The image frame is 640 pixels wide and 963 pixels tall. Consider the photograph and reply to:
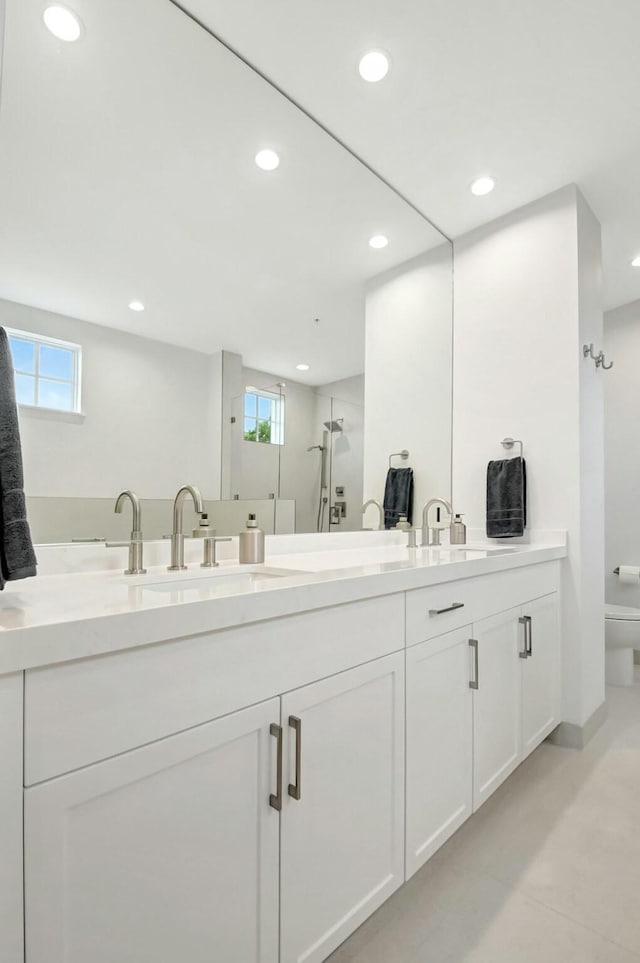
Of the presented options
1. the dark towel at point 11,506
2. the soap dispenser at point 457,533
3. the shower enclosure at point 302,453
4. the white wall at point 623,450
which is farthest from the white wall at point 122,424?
the white wall at point 623,450

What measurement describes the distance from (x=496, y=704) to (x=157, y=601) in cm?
129

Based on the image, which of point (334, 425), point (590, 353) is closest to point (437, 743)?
point (334, 425)

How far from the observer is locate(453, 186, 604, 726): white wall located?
2238mm

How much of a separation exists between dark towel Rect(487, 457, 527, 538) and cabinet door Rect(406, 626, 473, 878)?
992 mm

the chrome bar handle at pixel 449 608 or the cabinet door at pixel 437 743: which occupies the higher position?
the chrome bar handle at pixel 449 608

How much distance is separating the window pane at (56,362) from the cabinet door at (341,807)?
96 centimetres

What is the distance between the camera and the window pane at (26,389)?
120 cm

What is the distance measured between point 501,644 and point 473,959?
2.66ft

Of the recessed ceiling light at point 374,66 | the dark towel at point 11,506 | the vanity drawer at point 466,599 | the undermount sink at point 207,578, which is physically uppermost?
the recessed ceiling light at point 374,66

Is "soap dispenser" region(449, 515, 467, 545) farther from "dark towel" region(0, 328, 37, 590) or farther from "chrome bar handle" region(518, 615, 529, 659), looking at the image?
"dark towel" region(0, 328, 37, 590)

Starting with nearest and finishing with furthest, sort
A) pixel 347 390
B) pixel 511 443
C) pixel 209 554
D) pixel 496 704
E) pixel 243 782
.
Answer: pixel 243 782, pixel 209 554, pixel 496 704, pixel 347 390, pixel 511 443

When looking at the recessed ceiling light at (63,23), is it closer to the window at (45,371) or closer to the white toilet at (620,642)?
the window at (45,371)

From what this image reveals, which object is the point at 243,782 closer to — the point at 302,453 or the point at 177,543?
the point at 177,543

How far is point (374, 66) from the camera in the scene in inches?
66.4
